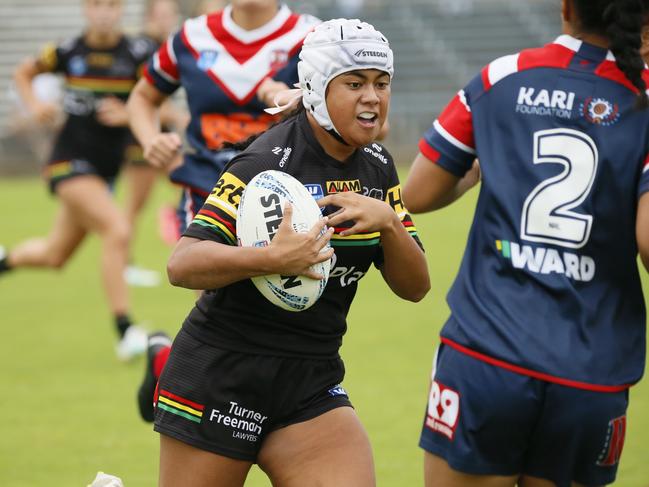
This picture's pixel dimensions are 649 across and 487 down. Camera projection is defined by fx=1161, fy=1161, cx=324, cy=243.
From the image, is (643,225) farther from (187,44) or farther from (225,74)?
(187,44)

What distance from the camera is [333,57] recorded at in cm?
363

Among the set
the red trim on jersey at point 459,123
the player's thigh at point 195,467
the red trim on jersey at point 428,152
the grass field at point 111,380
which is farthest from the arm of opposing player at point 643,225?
the grass field at point 111,380

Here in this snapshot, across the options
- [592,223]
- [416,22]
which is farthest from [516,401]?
[416,22]

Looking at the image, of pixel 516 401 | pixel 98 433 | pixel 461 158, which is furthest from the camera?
pixel 98 433

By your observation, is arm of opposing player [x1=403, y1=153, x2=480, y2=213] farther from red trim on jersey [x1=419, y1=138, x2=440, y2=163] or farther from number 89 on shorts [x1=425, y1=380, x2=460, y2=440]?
number 89 on shorts [x1=425, y1=380, x2=460, y2=440]

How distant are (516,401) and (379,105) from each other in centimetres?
102

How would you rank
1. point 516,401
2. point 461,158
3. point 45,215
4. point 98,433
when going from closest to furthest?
point 516,401 → point 461,158 → point 98,433 → point 45,215

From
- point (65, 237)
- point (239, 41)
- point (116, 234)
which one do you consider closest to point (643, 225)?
point (239, 41)

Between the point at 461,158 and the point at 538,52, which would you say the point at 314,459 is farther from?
the point at 538,52

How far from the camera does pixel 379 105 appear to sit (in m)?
3.64

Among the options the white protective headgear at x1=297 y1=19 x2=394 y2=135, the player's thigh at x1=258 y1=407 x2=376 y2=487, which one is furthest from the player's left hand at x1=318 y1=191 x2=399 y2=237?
the player's thigh at x1=258 y1=407 x2=376 y2=487

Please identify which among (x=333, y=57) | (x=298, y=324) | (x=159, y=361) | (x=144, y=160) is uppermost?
(x=333, y=57)

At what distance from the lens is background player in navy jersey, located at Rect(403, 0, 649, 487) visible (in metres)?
3.30

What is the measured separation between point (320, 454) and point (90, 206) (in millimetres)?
5170
